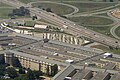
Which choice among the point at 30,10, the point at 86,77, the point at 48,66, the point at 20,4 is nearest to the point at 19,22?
the point at 30,10

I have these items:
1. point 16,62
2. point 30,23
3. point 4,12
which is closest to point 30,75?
point 16,62

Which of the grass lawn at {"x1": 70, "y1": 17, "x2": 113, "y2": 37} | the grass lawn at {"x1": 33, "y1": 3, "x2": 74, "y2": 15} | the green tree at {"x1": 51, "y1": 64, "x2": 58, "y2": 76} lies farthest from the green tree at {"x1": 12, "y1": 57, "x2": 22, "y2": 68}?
the grass lawn at {"x1": 33, "y1": 3, "x2": 74, "y2": 15}

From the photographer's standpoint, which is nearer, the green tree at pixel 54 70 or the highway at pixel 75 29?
the green tree at pixel 54 70

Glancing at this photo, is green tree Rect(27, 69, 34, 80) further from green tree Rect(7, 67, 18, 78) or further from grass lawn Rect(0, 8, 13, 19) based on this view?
grass lawn Rect(0, 8, 13, 19)

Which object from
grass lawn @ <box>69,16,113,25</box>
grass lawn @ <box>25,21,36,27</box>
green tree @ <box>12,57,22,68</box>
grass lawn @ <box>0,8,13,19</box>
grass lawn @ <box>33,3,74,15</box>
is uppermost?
grass lawn @ <box>33,3,74,15</box>

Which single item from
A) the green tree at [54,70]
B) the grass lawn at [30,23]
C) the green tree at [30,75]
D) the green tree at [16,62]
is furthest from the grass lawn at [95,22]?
the green tree at [30,75]

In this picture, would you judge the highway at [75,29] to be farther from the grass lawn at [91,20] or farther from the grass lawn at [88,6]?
the grass lawn at [88,6]

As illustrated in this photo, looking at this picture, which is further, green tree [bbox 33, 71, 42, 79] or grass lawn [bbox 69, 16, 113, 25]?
grass lawn [bbox 69, 16, 113, 25]

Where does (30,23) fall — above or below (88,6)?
below

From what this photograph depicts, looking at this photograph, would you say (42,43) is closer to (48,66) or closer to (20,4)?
(48,66)

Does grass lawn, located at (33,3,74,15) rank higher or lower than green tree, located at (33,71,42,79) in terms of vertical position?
higher

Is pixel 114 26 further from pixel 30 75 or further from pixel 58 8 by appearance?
pixel 30 75

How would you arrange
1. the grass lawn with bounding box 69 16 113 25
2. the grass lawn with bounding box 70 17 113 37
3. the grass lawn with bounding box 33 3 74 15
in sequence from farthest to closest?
the grass lawn with bounding box 33 3 74 15 → the grass lawn with bounding box 69 16 113 25 → the grass lawn with bounding box 70 17 113 37
